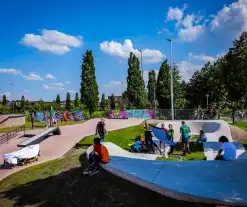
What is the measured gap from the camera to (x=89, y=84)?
138 feet

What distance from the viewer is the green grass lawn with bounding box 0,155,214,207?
5.66 metres

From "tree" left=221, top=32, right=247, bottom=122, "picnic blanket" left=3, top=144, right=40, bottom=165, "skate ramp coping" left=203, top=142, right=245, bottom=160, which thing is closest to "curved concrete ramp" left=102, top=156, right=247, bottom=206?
"skate ramp coping" left=203, top=142, right=245, bottom=160

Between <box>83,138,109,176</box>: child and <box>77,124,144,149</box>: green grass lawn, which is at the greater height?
<box>83,138,109,176</box>: child

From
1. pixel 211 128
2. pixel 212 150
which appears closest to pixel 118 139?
pixel 212 150

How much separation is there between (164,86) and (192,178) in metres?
40.2

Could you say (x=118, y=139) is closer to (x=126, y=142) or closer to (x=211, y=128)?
(x=126, y=142)

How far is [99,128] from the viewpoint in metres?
12.6

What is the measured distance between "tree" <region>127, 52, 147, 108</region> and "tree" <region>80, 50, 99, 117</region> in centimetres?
902

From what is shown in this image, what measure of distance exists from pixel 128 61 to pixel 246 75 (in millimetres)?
36002

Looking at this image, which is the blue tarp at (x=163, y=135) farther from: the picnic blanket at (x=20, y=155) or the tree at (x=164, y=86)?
the tree at (x=164, y=86)

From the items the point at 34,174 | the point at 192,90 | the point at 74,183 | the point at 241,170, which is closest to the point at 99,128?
the point at 34,174

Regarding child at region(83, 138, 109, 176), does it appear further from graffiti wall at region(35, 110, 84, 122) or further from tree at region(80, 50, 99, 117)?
tree at region(80, 50, 99, 117)

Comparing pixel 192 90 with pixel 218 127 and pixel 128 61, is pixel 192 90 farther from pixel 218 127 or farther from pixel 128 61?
pixel 218 127

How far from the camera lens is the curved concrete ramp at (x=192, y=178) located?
16.3 feet
